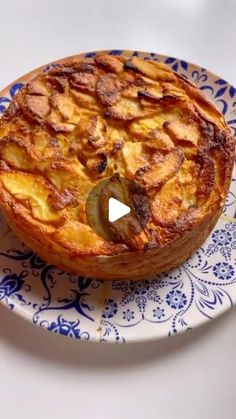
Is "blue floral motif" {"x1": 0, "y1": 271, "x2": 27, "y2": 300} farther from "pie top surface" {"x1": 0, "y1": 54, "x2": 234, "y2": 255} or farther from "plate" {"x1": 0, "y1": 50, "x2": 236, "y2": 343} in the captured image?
"pie top surface" {"x1": 0, "y1": 54, "x2": 234, "y2": 255}

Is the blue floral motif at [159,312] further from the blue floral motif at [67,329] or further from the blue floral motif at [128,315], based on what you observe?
the blue floral motif at [67,329]

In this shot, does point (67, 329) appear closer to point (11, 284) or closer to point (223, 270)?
point (11, 284)

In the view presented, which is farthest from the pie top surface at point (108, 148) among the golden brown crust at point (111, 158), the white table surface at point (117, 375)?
the white table surface at point (117, 375)

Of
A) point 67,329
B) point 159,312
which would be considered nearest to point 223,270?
point 159,312

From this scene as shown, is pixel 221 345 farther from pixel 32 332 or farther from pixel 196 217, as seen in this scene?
pixel 32 332

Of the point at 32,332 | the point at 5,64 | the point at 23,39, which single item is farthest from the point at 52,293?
the point at 23,39

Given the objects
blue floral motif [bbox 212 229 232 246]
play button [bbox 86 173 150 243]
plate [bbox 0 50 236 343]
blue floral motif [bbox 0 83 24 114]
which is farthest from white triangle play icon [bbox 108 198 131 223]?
blue floral motif [bbox 0 83 24 114]
